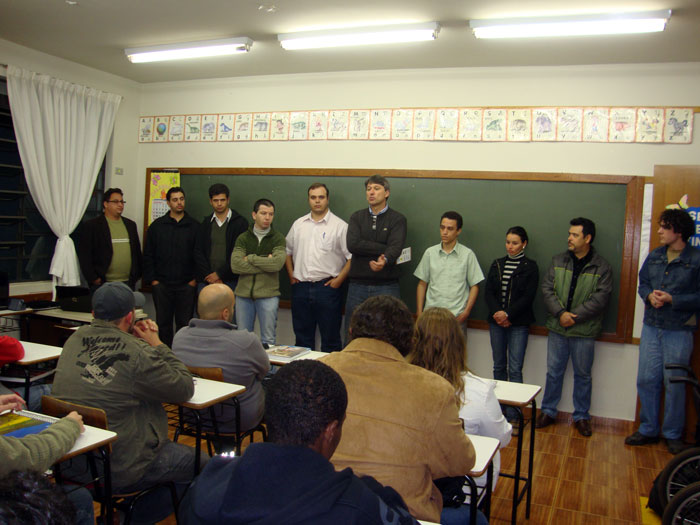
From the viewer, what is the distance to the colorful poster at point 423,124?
5.20m

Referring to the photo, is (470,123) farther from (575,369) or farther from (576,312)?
(575,369)

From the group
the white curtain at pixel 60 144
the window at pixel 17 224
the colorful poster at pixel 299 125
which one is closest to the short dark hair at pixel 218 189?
the colorful poster at pixel 299 125

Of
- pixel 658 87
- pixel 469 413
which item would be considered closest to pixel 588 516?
pixel 469 413

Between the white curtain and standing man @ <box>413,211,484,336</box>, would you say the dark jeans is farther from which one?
standing man @ <box>413,211,484,336</box>

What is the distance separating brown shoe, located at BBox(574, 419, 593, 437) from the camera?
14.8 feet

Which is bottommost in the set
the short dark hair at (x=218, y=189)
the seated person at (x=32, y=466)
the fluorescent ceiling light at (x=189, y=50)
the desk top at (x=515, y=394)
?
the desk top at (x=515, y=394)

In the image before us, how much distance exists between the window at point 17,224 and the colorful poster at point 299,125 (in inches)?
99.4

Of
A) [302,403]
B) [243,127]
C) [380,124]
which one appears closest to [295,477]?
[302,403]

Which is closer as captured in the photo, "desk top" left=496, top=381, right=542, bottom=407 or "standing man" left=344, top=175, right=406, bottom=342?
"desk top" left=496, top=381, right=542, bottom=407

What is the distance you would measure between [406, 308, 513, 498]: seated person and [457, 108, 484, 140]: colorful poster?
304 centimetres

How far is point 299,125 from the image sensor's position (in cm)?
567

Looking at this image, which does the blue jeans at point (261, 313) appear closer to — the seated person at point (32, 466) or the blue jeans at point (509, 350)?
Result: the blue jeans at point (509, 350)

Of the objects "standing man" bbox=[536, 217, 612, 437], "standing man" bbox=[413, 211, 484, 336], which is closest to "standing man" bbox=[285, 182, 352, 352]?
"standing man" bbox=[413, 211, 484, 336]

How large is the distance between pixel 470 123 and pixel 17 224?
424cm
